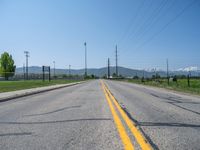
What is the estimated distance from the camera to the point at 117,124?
7.22 m

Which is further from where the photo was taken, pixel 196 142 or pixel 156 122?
pixel 156 122

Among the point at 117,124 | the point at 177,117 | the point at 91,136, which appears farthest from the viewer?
the point at 177,117

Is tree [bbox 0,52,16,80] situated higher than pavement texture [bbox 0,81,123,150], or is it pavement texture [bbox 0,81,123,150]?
tree [bbox 0,52,16,80]

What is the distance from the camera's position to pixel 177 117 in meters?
8.36

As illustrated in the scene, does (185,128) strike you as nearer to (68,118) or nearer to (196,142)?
→ (196,142)

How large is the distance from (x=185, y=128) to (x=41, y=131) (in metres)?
3.79

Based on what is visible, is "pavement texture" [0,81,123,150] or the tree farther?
the tree

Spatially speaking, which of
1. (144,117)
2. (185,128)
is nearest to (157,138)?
(185,128)

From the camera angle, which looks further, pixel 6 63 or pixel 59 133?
pixel 6 63

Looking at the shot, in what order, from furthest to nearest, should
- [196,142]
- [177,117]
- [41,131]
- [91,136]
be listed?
[177,117] < [41,131] < [91,136] < [196,142]

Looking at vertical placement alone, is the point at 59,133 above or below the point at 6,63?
below

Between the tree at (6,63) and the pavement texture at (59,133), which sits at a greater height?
the tree at (6,63)

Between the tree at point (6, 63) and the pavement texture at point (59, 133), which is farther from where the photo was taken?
the tree at point (6, 63)

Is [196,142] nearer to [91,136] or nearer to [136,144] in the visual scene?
[136,144]
